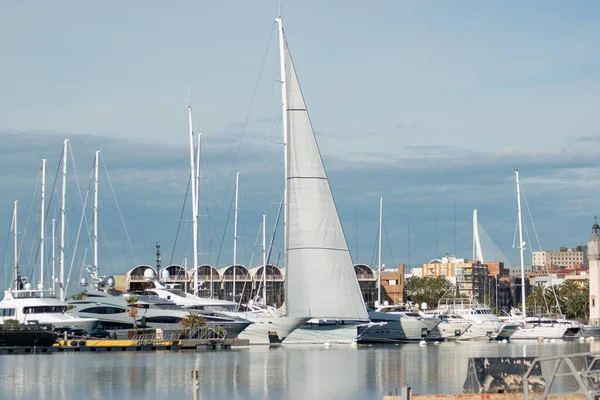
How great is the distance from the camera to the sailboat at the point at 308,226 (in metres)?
56.7

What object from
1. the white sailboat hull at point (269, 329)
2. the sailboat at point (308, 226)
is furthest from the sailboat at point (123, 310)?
the sailboat at point (308, 226)

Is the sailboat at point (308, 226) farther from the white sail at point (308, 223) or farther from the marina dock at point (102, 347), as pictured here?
the marina dock at point (102, 347)

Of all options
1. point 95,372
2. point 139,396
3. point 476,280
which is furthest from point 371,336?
point 476,280

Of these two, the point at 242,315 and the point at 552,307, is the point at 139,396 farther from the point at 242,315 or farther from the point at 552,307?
the point at 552,307

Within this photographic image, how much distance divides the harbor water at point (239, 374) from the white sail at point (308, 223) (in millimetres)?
4003

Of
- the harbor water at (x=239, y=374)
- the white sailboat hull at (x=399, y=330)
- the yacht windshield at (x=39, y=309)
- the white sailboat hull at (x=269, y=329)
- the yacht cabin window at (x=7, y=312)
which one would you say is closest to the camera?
the harbor water at (x=239, y=374)

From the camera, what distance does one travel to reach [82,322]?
266 feet

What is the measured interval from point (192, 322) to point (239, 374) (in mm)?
31320

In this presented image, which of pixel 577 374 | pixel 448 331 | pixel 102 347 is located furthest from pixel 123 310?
pixel 577 374

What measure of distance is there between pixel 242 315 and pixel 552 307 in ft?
231

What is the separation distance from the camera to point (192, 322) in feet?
254

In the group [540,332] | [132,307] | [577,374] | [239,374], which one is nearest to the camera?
[577,374]

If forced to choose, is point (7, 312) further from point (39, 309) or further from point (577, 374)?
point (577, 374)

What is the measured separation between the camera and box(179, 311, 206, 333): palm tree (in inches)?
3031
